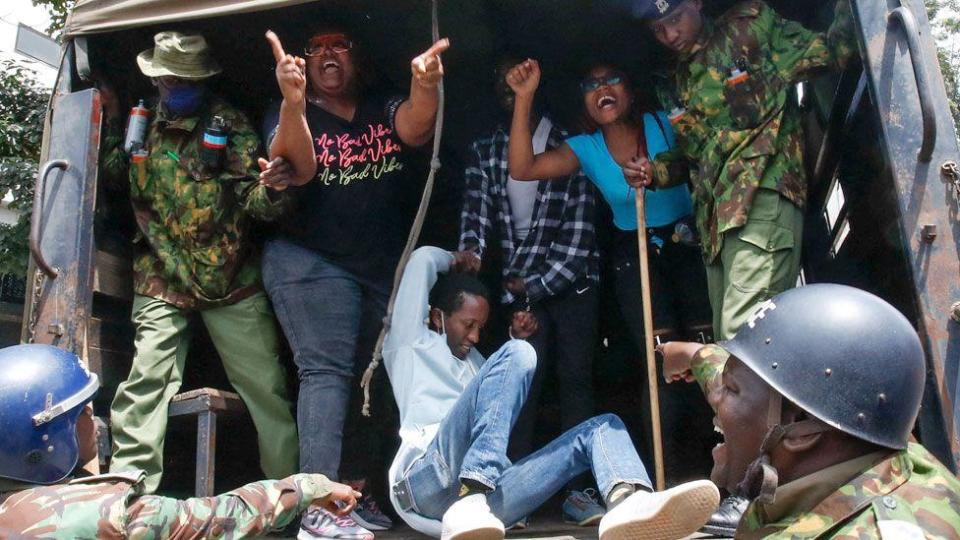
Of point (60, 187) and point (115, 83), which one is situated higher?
point (115, 83)

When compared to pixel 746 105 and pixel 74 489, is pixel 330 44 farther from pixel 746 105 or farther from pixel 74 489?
pixel 74 489

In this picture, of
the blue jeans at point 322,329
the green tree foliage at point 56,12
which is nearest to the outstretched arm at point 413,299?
the blue jeans at point 322,329

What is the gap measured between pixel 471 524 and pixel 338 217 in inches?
67.7

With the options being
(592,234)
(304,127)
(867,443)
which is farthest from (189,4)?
(867,443)

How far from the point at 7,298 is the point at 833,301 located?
30.6ft

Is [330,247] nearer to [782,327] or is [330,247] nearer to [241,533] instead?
[241,533]

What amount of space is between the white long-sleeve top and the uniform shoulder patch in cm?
174

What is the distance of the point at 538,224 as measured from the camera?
4.23 metres

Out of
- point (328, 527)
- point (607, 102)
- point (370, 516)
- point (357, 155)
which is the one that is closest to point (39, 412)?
point (328, 527)

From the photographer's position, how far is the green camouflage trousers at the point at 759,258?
10.7 feet

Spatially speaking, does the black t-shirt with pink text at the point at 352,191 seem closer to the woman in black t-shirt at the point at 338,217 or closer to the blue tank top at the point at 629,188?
the woman in black t-shirt at the point at 338,217

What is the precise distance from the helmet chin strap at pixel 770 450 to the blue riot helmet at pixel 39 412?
75.6 inches

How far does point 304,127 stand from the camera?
3.57 meters

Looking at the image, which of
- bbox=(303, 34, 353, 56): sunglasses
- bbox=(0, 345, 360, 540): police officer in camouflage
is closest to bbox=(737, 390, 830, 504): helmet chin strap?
bbox=(0, 345, 360, 540): police officer in camouflage
